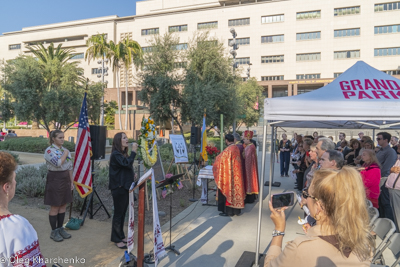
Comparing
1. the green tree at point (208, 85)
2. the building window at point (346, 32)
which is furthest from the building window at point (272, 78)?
the green tree at point (208, 85)

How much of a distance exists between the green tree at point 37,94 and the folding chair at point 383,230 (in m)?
19.2

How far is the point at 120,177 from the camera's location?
4531mm

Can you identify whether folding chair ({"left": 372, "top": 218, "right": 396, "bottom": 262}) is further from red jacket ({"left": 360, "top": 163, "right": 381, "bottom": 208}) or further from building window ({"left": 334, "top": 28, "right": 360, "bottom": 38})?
building window ({"left": 334, "top": 28, "right": 360, "bottom": 38})

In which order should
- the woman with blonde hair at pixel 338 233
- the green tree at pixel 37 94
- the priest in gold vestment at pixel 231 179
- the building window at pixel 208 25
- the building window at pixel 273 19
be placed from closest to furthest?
the woman with blonde hair at pixel 338 233 < the priest in gold vestment at pixel 231 179 < the green tree at pixel 37 94 < the building window at pixel 273 19 < the building window at pixel 208 25

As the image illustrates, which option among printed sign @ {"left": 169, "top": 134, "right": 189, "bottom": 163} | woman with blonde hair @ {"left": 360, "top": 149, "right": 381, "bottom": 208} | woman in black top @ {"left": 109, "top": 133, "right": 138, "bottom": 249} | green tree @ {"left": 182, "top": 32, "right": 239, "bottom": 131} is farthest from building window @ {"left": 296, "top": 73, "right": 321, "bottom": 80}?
woman in black top @ {"left": 109, "top": 133, "right": 138, "bottom": 249}

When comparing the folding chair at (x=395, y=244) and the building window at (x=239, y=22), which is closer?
the folding chair at (x=395, y=244)

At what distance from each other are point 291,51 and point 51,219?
159 feet

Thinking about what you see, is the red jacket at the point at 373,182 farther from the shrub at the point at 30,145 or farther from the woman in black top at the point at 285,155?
the shrub at the point at 30,145

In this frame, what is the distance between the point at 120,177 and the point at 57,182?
1.14 m

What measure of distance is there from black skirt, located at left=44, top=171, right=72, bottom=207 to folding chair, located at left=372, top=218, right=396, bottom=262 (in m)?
4.53

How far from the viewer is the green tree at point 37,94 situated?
1848 cm

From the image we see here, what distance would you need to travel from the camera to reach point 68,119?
63.7 feet

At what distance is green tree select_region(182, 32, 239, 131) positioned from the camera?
1756cm

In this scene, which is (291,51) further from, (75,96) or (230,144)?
(230,144)
